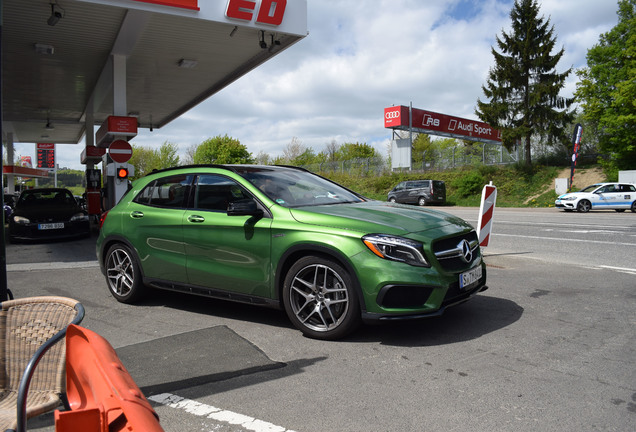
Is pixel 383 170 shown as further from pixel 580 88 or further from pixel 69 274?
pixel 69 274

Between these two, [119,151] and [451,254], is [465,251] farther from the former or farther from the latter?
[119,151]

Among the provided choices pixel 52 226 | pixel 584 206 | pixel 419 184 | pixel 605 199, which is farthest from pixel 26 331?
pixel 419 184

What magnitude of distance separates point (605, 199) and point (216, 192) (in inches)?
942

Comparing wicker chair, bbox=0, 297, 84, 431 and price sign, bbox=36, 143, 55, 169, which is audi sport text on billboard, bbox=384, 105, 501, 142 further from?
price sign, bbox=36, 143, 55, 169

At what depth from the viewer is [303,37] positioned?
11.9 meters

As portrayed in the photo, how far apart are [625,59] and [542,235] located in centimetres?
2414

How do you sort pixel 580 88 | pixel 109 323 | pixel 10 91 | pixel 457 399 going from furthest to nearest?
pixel 580 88 < pixel 10 91 < pixel 109 323 < pixel 457 399

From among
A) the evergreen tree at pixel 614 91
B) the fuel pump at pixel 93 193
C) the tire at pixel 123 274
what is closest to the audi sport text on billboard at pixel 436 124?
the evergreen tree at pixel 614 91

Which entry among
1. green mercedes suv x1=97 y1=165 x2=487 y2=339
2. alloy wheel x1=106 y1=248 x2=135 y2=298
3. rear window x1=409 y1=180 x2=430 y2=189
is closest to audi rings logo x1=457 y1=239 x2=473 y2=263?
green mercedes suv x1=97 y1=165 x2=487 y2=339

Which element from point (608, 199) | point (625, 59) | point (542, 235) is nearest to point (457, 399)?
point (542, 235)

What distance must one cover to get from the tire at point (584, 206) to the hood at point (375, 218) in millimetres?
22531

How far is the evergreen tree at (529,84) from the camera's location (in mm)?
34781

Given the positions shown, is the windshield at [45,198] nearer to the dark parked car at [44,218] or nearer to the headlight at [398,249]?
the dark parked car at [44,218]

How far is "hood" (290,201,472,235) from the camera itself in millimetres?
4371
